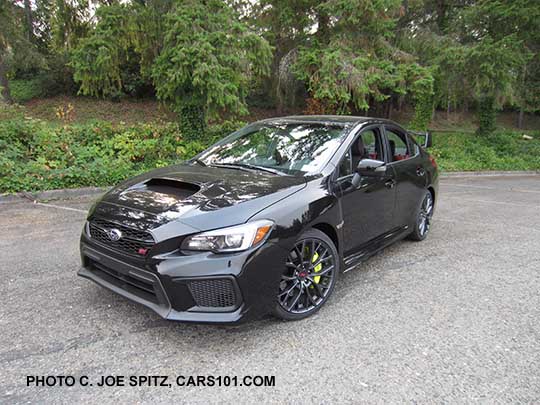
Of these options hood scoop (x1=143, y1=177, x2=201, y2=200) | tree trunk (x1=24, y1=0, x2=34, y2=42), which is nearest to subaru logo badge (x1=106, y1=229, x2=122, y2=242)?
hood scoop (x1=143, y1=177, x2=201, y2=200)

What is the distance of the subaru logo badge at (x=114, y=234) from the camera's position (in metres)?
2.47

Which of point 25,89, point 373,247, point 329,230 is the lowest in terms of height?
point 373,247

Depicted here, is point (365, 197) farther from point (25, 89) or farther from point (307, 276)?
point (25, 89)

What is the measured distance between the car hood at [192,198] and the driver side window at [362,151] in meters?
0.56

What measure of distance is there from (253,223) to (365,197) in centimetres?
145

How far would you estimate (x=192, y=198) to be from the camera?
2584 millimetres

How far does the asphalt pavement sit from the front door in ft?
1.60

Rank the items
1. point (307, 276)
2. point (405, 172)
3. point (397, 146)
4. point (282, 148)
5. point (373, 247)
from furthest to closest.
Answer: point (397, 146) → point (405, 172) → point (373, 247) → point (282, 148) → point (307, 276)

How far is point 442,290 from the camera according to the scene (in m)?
3.43

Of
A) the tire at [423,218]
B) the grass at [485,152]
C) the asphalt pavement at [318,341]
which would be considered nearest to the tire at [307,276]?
the asphalt pavement at [318,341]

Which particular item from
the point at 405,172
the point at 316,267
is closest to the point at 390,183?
the point at 405,172

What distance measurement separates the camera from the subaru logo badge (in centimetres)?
247

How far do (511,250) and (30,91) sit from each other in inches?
792

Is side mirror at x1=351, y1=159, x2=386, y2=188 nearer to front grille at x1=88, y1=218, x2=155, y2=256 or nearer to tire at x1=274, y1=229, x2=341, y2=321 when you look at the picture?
tire at x1=274, y1=229, x2=341, y2=321
